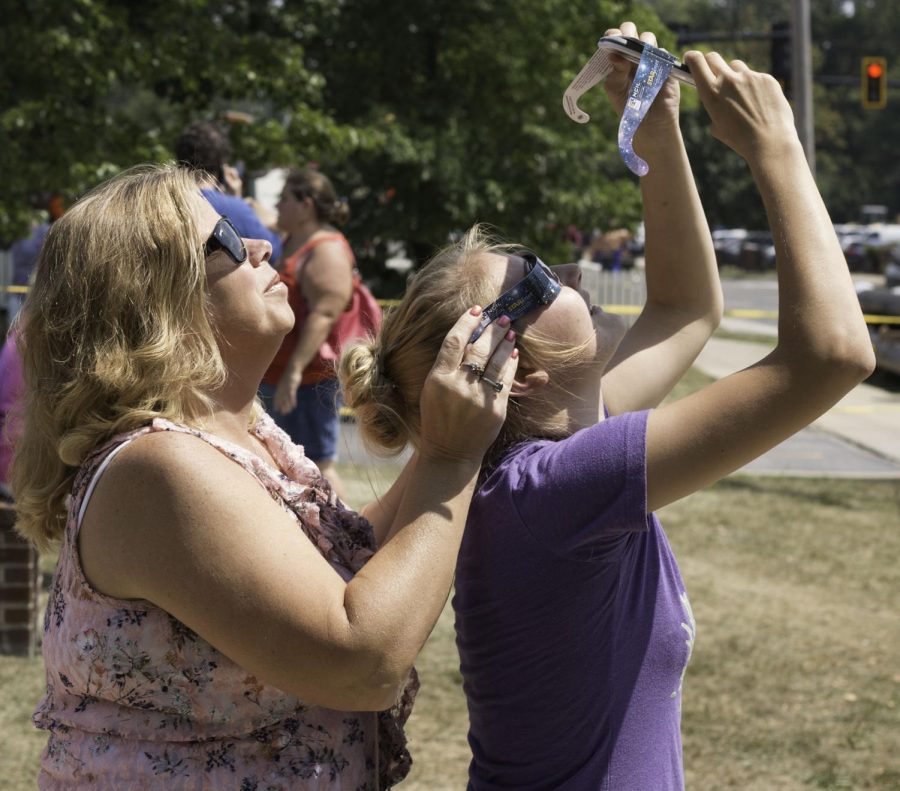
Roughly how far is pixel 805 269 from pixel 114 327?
0.97 m

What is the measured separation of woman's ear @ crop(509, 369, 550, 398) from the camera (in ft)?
5.92

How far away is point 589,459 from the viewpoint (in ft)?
5.24

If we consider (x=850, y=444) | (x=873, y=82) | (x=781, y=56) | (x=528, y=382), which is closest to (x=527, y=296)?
(x=528, y=382)

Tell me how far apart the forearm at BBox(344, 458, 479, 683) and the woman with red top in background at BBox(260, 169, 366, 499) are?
3.93 meters

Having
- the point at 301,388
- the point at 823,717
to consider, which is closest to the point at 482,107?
the point at 301,388

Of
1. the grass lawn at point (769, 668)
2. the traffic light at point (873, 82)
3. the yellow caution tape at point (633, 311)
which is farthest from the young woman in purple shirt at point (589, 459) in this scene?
the traffic light at point (873, 82)

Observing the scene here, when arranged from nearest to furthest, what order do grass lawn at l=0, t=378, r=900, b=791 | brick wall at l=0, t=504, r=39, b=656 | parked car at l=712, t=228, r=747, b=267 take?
grass lawn at l=0, t=378, r=900, b=791, brick wall at l=0, t=504, r=39, b=656, parked car at l=712, t=228, r=747, b=267

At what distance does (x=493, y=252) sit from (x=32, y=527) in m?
0.84

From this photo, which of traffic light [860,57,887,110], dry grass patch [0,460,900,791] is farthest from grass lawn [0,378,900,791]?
traffic light [860,57,887,110]

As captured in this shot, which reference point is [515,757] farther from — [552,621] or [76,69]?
[76,69]

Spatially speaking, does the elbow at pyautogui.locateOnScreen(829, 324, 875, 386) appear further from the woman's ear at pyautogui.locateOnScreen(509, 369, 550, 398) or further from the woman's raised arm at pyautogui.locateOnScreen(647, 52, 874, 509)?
the woman's ear at pyautogui.locateOnScreen(509, 369, 550, 398)

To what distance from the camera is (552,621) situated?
1703 millimetres

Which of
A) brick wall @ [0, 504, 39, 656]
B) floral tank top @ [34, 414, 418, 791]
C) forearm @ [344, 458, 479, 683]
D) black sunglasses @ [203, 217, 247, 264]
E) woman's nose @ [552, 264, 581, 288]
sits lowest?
brick wall @ [0, 504, 39, 656]

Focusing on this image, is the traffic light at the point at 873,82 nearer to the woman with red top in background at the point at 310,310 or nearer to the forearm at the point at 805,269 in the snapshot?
the woman with red top in background at the point at 310,310
